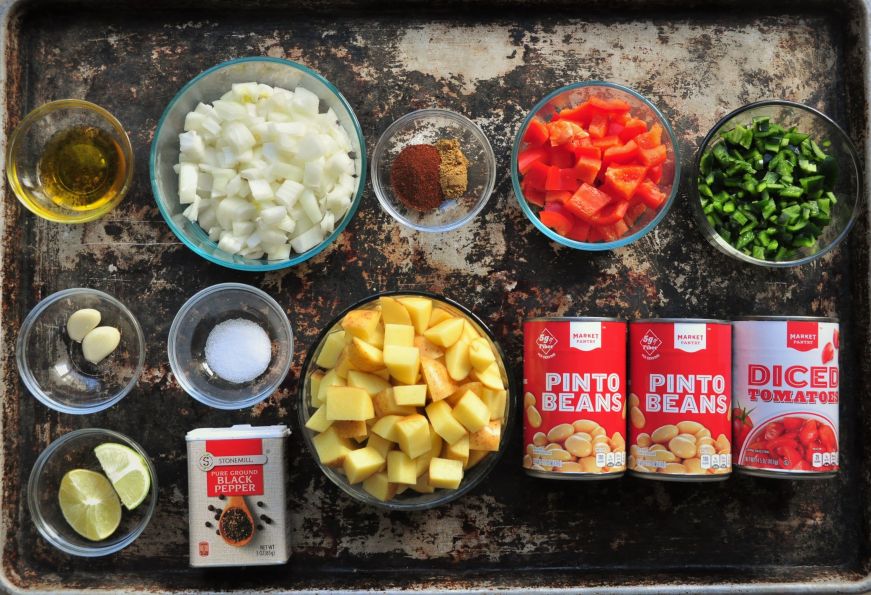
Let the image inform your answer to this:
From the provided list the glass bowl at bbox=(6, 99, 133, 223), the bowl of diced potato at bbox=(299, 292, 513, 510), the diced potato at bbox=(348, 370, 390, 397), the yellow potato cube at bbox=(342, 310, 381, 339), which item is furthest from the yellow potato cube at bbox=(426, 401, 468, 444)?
the glass bowl at bbox=(6, 99, 133, 223)

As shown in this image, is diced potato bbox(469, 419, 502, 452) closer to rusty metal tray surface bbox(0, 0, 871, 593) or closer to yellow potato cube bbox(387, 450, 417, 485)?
yellow potato cube bbox(387, 450, 417, 485)

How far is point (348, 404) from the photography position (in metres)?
1.52

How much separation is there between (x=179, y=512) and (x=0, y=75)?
1.31m

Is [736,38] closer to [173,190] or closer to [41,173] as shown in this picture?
[173,190]

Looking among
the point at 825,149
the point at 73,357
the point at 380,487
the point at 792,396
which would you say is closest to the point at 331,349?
the point at 380,487

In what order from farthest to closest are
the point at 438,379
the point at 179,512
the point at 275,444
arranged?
1. the point at 179,512
2. the point at 275,444
3. the point at 438,379

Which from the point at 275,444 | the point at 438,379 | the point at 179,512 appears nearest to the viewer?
the point at 438,379

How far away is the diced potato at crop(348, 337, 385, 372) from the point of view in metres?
1.52

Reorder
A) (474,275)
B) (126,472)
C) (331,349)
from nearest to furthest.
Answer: (331,349) → (126,472) → (474,275)

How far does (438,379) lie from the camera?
155 cm

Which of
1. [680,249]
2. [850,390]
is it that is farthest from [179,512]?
[850,390]

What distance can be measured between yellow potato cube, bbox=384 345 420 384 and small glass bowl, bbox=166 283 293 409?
1.24ft

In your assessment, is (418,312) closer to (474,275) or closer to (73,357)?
(474,275)

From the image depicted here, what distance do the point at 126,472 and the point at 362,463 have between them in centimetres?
67
